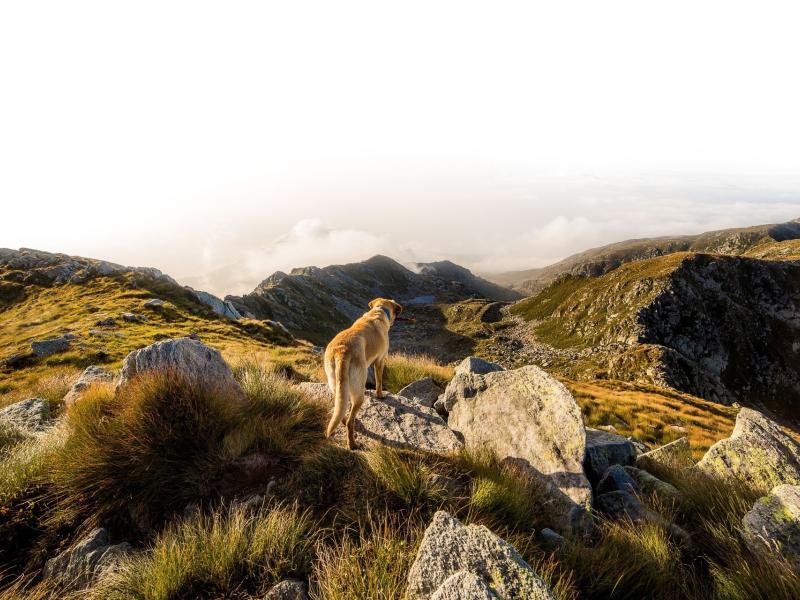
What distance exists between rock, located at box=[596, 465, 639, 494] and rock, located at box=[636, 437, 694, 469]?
1.78 m

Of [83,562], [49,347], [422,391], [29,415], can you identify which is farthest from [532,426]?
[49,347]

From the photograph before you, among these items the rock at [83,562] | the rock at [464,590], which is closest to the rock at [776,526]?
the rock at [464,590]

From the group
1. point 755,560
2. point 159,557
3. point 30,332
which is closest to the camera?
point 159,557

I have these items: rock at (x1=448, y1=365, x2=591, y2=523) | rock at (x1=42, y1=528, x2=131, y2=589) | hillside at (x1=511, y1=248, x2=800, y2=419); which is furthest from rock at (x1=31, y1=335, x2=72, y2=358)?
hillside at (x1=511, y1=248, x2=800, y2=419)

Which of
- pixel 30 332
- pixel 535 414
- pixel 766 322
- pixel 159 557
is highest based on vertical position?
pixel 159 557

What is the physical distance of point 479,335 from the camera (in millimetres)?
151750

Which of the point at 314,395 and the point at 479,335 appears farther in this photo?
the point at 479,335

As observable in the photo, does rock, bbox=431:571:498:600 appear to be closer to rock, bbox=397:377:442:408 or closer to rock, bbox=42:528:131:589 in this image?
rock, bbox=42:528:131:589

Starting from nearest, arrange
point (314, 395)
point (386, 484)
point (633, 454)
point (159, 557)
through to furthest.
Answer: point (159, 557) < point (386, 484) < point (633, 454) < point (314, 395)

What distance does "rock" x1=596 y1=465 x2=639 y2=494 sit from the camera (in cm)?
648

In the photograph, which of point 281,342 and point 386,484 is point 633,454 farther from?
point 281,342

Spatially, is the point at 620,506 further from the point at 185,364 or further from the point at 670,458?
the point at 185,364

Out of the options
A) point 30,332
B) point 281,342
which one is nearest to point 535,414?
point 281,342

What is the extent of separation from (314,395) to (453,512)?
508 centimetres
